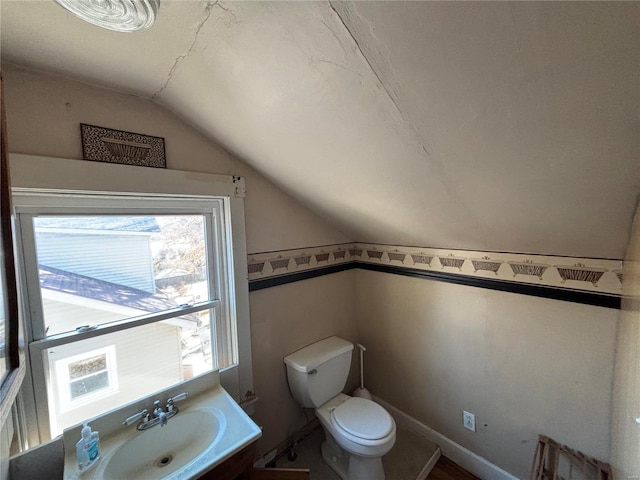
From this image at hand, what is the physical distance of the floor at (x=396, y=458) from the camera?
5.41 feet

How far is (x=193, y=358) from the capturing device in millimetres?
1471

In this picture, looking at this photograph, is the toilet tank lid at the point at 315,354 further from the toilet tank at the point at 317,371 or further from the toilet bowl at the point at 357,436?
the toilet bowl at the point at 357,436

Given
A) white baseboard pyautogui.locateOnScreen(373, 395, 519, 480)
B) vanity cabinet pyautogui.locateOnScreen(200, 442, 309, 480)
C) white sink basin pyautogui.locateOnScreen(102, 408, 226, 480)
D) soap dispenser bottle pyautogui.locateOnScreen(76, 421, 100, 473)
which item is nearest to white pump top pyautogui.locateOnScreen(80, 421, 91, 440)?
soap dispenser bottle pyautogui.locateOnScreen(76, 421, 100, 473)

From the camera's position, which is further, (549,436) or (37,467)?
(549,436)

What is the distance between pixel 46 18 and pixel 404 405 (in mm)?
2630

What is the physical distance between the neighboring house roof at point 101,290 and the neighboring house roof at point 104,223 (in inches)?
6.7

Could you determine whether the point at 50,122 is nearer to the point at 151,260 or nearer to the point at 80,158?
the point at 80,158

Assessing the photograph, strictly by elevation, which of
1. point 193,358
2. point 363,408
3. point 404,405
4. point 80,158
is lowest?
point 404,405

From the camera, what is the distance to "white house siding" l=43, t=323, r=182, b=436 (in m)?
1.11

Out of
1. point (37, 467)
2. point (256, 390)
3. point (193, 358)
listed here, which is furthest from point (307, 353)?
point (37, 467)

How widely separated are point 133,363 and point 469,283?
1.83m

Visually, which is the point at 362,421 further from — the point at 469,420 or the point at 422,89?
the point at 422,89

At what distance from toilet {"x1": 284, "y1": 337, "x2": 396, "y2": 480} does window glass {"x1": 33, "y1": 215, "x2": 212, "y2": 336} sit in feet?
2.67

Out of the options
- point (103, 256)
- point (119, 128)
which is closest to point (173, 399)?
point (103, 256)
